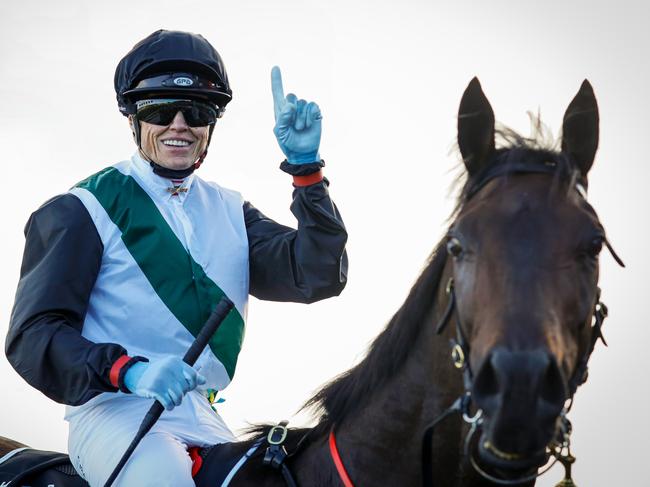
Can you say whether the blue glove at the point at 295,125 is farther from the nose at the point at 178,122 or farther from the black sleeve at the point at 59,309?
the black sleeve at the point at 59,309

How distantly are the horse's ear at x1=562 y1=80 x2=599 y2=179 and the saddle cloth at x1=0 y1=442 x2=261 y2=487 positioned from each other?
5.46 ft

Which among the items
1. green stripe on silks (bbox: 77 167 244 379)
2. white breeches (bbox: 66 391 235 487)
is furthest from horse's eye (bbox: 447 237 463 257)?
green stripe on silks (bbox: 77 167 244 379)

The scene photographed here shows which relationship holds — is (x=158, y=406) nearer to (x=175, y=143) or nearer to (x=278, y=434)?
(x=278, y=434)

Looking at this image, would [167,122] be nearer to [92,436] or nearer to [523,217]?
[92,436]

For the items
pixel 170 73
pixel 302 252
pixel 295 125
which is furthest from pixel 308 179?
pixel 170 73

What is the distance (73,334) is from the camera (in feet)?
11.8

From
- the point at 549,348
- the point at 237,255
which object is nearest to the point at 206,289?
the point at 237,255

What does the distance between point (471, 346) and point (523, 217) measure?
433 mm

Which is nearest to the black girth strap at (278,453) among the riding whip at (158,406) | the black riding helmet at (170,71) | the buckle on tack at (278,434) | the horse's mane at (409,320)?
the buckle on tack at (278,434)

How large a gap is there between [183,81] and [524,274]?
7.37ft

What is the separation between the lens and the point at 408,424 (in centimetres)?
314

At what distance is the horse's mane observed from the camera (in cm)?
305

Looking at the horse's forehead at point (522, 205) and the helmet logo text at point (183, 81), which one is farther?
the helmet logo text at point (183, 81)

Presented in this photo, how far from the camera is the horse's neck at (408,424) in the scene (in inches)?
120
